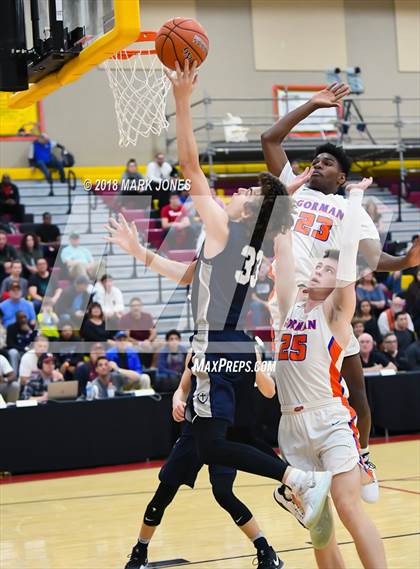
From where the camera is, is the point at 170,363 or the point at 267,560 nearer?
the point at 267,560

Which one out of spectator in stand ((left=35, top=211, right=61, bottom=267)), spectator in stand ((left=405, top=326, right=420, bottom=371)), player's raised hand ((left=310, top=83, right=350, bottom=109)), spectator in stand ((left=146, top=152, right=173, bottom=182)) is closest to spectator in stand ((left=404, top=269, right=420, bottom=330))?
spectator in stand ((left=405, top=326, right=420, bottom=371))

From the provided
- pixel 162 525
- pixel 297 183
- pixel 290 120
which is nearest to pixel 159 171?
pixel 162 525

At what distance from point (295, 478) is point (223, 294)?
1.02m

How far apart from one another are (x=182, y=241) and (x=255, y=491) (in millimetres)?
6000

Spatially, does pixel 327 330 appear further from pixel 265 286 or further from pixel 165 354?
pixel 265 286

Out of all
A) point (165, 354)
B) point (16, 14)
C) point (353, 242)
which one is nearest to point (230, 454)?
point (353, 242)

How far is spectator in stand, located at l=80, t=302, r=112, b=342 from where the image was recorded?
11.7 meters

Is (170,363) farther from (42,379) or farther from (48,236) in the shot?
(48,236)

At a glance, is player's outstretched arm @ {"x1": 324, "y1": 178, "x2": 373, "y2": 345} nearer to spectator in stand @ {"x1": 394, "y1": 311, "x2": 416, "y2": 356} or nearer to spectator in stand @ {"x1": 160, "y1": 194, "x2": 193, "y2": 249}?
spectator in stand @ {"x1": 394, "y1": 311, "x2": 416, "y2": 356}

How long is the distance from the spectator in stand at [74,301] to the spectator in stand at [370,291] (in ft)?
13.6

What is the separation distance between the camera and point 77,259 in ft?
44.5

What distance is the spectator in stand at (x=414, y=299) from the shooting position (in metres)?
13.9

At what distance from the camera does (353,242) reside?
4.66 metres

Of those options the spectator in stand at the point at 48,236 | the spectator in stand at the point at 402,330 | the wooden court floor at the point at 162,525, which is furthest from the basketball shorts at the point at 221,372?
the spectator in stand at the point at 48,236
